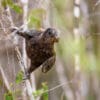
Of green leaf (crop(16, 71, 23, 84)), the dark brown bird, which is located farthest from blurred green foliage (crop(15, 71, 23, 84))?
the dark brown bird

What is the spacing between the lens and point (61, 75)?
3.24 m

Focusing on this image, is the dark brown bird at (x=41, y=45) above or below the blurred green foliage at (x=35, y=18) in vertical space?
below

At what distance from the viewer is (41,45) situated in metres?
1.29

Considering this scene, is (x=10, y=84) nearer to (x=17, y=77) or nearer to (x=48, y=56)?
(x=17, y=77)

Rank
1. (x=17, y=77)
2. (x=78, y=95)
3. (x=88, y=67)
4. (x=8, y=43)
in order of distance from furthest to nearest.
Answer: (x=88, y=67), (x=78, y=95), (x=8, y=43), (x=17, y=77)

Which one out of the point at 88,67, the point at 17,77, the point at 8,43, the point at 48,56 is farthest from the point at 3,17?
the point at 88,67

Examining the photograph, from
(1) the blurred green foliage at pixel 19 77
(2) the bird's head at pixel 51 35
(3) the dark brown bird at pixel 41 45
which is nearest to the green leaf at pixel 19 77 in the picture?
(1) the blurred green foliage at pixel 19 77

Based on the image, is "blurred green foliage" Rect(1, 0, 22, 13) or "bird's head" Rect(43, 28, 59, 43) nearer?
"bird's head" Rect(43, 28, 59, 43)

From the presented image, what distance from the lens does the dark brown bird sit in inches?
50.4

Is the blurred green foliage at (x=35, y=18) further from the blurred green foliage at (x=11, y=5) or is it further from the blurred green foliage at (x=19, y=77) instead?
the blurred green foliage at (x=19, y=77)

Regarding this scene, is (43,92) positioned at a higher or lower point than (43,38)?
lower

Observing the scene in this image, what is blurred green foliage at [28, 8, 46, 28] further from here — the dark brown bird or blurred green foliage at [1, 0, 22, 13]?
the dark brown bird

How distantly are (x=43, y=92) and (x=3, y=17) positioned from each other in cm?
31

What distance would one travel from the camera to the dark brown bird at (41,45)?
1.28 meters
